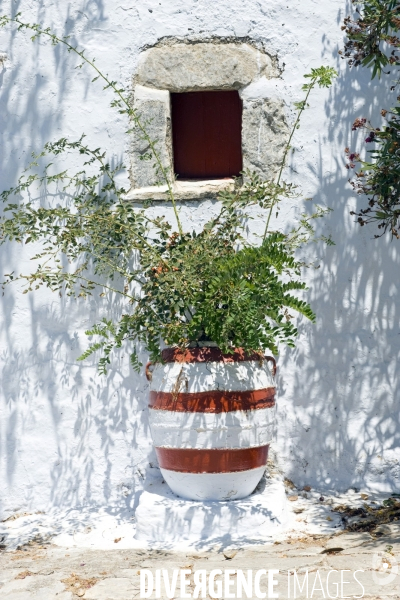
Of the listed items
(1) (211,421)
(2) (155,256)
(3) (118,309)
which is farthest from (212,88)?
(1) (211,421)

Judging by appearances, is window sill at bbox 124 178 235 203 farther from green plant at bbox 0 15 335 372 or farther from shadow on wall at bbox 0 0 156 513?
shadow on wall at bbox 0 0 156 513

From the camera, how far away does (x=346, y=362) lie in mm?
4484

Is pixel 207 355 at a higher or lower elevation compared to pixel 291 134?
lower

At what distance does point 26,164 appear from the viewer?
14.9 ft

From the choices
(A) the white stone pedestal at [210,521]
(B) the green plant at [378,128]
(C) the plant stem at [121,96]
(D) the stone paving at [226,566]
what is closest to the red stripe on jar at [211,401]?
(A) the white stone pedestal at [210,521]

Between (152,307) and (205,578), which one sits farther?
(152,307)

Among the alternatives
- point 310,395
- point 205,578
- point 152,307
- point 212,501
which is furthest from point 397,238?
point 205,578

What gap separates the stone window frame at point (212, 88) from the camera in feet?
14.5

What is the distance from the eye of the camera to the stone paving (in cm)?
328

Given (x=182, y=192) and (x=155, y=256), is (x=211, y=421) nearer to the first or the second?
(x=155, y=256)

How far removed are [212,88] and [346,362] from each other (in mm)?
1606

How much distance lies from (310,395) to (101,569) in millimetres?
1458

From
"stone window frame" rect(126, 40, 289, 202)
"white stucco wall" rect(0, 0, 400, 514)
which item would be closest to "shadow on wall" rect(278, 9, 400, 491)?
"white stucco wall" rect(0, 0, 400, 514)

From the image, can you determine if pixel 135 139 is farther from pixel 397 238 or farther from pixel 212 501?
pixel 212 501
